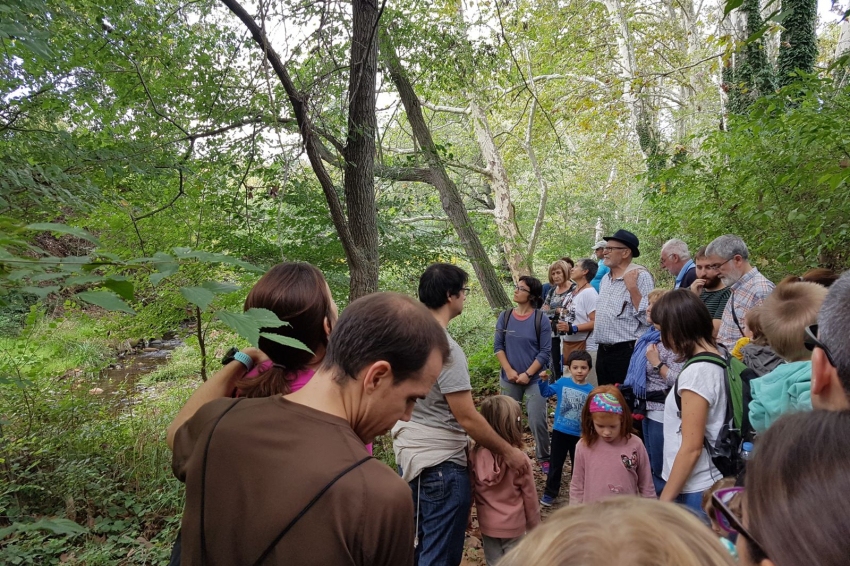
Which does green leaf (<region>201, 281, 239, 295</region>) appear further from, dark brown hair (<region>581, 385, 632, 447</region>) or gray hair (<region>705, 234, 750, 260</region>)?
gray hair (<region>705, 234, 750, 260</region>)

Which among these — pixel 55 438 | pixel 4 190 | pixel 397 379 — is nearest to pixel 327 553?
pixel 397 379

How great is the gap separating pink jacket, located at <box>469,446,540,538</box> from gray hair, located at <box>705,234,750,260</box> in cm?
241

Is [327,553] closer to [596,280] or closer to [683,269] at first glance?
[683,269]

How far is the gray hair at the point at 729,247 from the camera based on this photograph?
3.72 meters

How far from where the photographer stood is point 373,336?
1282 mm

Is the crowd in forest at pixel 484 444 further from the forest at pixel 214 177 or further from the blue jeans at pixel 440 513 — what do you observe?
the forest at pixel 214 177

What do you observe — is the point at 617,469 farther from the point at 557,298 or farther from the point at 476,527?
the point at 557,298

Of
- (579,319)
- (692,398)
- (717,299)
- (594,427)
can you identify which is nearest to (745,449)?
(692,398)

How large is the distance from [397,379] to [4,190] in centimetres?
285

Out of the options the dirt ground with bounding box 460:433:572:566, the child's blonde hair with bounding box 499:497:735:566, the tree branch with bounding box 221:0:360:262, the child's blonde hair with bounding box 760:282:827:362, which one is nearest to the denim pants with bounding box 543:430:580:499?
the dirt ground with bounding box 460:433:572:566

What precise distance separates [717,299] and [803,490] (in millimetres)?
3602

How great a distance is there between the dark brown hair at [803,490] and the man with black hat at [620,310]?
348 cm

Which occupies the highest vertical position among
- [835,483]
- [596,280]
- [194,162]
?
[194,162]

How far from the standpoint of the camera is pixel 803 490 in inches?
33.6
